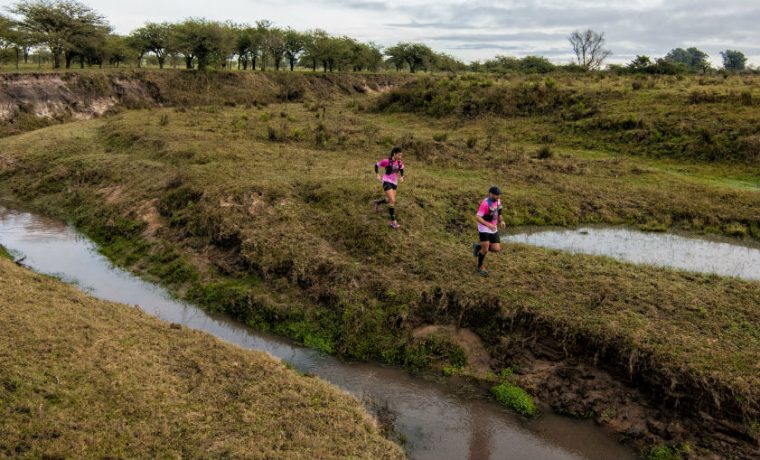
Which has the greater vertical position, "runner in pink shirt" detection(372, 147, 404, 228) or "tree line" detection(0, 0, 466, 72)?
"tree line" detection(0, 0, 466, 72)

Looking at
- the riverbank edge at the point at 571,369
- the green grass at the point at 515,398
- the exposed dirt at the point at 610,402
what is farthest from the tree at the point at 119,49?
the green grass at the point at 515,398

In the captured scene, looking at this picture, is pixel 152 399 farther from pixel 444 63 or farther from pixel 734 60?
pixel 734 60

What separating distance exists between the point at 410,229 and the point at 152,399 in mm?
8398

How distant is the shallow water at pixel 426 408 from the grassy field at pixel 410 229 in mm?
502

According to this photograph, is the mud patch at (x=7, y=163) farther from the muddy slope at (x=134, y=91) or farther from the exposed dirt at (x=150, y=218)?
the exposed dirt at (x=150, y=218)

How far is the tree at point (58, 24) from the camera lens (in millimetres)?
41438

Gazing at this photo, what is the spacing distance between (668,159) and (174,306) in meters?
22.6

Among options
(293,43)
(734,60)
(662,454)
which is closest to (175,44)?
(293,43)

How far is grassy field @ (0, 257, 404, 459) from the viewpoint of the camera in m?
6.51

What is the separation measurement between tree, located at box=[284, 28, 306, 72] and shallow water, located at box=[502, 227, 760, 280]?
5337cm

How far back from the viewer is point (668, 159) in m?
23.9

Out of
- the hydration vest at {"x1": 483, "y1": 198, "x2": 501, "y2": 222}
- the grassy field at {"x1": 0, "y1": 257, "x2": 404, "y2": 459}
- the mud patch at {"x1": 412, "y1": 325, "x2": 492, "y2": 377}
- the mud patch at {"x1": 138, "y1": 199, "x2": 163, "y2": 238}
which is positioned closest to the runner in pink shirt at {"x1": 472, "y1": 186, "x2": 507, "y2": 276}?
the hydration vest at {"x1": 483, "y1": 198, "x2": 501, "y2": 222}

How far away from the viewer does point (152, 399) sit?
24.0 ft

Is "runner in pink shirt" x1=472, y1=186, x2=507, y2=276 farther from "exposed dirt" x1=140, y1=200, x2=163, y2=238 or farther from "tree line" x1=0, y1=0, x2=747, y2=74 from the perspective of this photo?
"tree line" x1=0, y1=0, x2=747, y2=74
